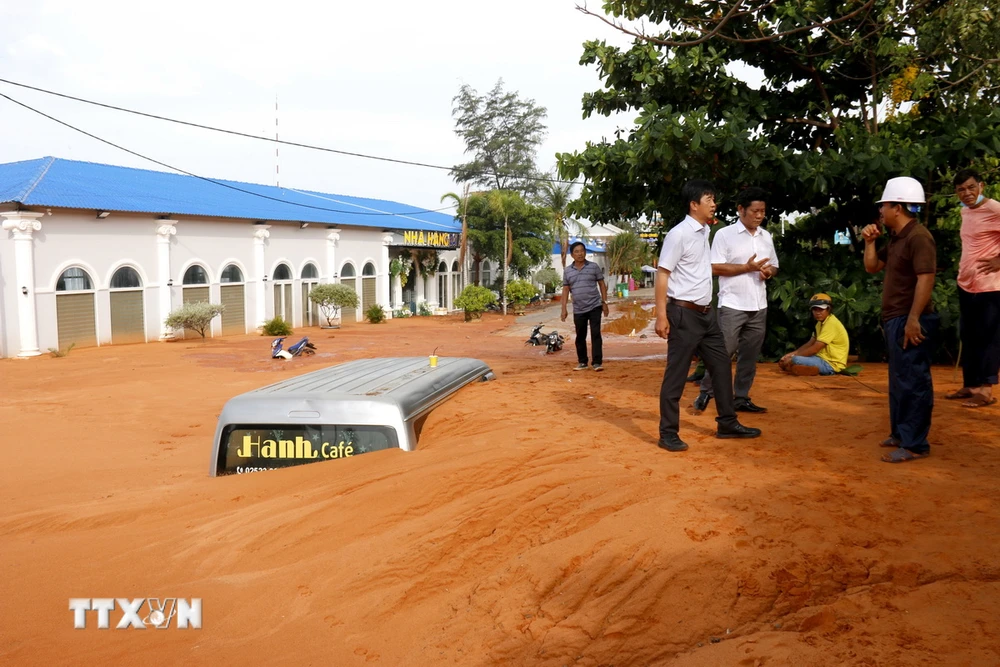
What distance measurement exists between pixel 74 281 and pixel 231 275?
6.40m

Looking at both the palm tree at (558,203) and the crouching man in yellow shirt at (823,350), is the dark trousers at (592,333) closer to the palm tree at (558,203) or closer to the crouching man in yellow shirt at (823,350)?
the crouching man in yellow shirt at (823,350)

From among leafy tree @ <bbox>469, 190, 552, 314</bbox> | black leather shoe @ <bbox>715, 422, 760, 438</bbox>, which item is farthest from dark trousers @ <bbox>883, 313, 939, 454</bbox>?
leafy tree @ <bbox>469, 190, 552, 314</bbox>

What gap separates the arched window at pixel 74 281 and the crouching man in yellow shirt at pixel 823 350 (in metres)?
19.9

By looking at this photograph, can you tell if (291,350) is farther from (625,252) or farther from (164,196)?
(625,252)

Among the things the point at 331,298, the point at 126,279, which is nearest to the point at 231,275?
the point at 331,298

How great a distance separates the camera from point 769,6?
11430mm

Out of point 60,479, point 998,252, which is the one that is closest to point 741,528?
point 998,252

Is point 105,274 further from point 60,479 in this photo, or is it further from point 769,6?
point 769,6

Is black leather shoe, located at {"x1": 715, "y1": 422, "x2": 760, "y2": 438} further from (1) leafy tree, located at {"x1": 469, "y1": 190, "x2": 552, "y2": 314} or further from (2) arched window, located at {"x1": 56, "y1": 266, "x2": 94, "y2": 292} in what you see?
(1) leafy tree, located at {"x1": 469, "y1": 190, "x2": 552, "y2": 314}

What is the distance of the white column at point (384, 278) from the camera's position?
1435 inches

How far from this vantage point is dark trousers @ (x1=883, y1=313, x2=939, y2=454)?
4828mm

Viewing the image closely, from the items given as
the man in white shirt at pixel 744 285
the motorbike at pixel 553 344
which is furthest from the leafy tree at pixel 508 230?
the man in white shirt at pixel 744 285

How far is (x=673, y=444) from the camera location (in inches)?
206

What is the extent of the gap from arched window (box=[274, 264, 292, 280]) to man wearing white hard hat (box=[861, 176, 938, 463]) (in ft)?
89.6
